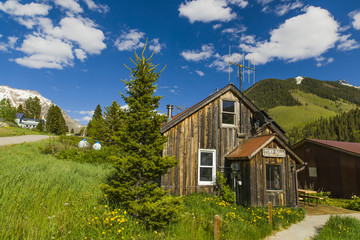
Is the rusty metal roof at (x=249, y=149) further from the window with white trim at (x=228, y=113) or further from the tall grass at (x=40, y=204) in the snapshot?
the tall grass at (x=40, y=204)

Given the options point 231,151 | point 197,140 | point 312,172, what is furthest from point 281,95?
point 197,140

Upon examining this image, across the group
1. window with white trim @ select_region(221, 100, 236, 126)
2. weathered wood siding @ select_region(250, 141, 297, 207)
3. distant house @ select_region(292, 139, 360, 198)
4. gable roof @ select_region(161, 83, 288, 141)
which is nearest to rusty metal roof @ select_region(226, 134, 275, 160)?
weathered wood siding @ select_region(250, 141, 297, 207)

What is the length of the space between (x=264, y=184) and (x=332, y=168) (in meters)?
11.9

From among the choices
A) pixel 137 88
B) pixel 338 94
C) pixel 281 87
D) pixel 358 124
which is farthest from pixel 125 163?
pixel 338 94

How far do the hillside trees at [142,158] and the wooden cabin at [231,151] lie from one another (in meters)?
3.86

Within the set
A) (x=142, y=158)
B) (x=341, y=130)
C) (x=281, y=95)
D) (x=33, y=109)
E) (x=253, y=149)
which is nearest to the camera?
(x=142, y=158)

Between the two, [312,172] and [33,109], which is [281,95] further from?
[33,109]

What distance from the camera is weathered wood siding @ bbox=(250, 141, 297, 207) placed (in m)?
10.4

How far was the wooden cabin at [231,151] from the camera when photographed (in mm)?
10680

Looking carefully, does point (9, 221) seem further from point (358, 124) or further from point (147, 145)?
point (358, 124)

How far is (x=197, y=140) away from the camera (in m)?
12.2

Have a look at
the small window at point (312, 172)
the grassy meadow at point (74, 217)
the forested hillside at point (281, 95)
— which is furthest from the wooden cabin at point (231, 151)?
the forested hillside at point (281, 95)

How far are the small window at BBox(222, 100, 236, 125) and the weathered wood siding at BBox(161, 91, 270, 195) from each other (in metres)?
0.29

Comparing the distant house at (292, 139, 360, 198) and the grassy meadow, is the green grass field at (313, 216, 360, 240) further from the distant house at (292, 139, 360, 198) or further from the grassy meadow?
the distant house at (292, 139, 360, 198)
